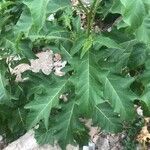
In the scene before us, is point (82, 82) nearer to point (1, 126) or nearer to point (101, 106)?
point (101, 106)

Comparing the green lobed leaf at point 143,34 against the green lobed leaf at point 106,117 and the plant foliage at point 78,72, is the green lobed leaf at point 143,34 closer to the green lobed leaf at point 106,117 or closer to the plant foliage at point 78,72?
the plant foliage at point 78,72

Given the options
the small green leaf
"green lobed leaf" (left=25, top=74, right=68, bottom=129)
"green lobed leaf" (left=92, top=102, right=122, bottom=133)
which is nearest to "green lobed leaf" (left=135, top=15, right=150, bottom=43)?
the small green leaf

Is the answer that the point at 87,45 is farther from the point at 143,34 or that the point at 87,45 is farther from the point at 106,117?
the point at 106,117

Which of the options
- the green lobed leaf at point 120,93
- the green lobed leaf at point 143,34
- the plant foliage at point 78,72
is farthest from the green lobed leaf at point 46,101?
the green lobed leaf at point 143,34

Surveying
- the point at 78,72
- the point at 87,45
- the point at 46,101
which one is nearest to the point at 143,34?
the point at 87,45

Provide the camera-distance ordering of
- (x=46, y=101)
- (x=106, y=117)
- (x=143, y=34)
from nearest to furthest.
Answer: (x=143, y=34), (x=46, y=101), (x=106, y=117)

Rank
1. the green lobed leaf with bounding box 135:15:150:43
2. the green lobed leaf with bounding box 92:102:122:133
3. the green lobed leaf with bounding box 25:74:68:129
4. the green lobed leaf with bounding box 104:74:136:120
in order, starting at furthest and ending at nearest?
the green lobed leaf with bounding box 92:102:122:133
the green lobed leaf with bounding box 25:74:68:129
the green lobed leaf with bounding box 104:74:136:120
the green lobed leaf with bounding box 135:15:150:43

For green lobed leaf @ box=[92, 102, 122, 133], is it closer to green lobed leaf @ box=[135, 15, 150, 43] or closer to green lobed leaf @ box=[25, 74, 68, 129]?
green lobed leaf @ box=[25, 74, 68, 129]

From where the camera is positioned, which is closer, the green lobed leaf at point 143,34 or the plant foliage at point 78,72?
the green lobed leaf at point 143,34

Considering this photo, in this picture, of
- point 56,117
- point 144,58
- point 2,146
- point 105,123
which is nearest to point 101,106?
point 105,123
